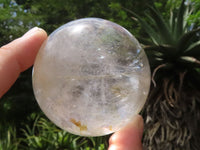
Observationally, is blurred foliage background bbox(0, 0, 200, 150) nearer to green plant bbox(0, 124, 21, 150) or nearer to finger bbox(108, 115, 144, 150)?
green plant bbox(0, 124, 21, 150)

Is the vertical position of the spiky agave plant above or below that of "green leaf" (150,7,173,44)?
below

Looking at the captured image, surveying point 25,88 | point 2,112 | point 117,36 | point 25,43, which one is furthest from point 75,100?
point 2,112

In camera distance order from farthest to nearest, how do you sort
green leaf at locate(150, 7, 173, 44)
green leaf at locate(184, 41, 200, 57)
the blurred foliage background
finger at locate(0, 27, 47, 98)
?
the blurred foliage background → green leaf at locate(150, 7, 173, 44) → green leaf at locate(184, 41, 200, 57) → finger at locate(0, 27, 47, 98)

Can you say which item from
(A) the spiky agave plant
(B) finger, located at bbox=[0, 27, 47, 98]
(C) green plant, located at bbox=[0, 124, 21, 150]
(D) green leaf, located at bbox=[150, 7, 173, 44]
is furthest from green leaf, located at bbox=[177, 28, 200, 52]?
(C) green plant, located at bbox=[0, 124, 21, 150]

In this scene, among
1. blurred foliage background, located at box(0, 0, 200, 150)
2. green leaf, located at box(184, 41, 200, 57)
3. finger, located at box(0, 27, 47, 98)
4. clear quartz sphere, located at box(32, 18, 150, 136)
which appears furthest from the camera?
blurred foliage background, located at box(0, 0, 200, 150)

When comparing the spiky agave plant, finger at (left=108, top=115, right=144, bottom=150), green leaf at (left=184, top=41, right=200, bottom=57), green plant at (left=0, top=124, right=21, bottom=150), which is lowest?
green plant at (left=0, top=124, right=21, bottom=150)

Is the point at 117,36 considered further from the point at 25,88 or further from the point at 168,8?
the point at 25,88

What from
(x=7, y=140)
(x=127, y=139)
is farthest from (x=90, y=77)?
(x=7, y=140)

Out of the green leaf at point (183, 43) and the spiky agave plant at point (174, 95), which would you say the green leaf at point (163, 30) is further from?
the green leaf at point (183, 43)

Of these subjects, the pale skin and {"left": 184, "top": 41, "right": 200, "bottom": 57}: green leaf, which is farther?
{"left": 184, "top": 41, "right": 200, "bottom": 57}: green leaf
